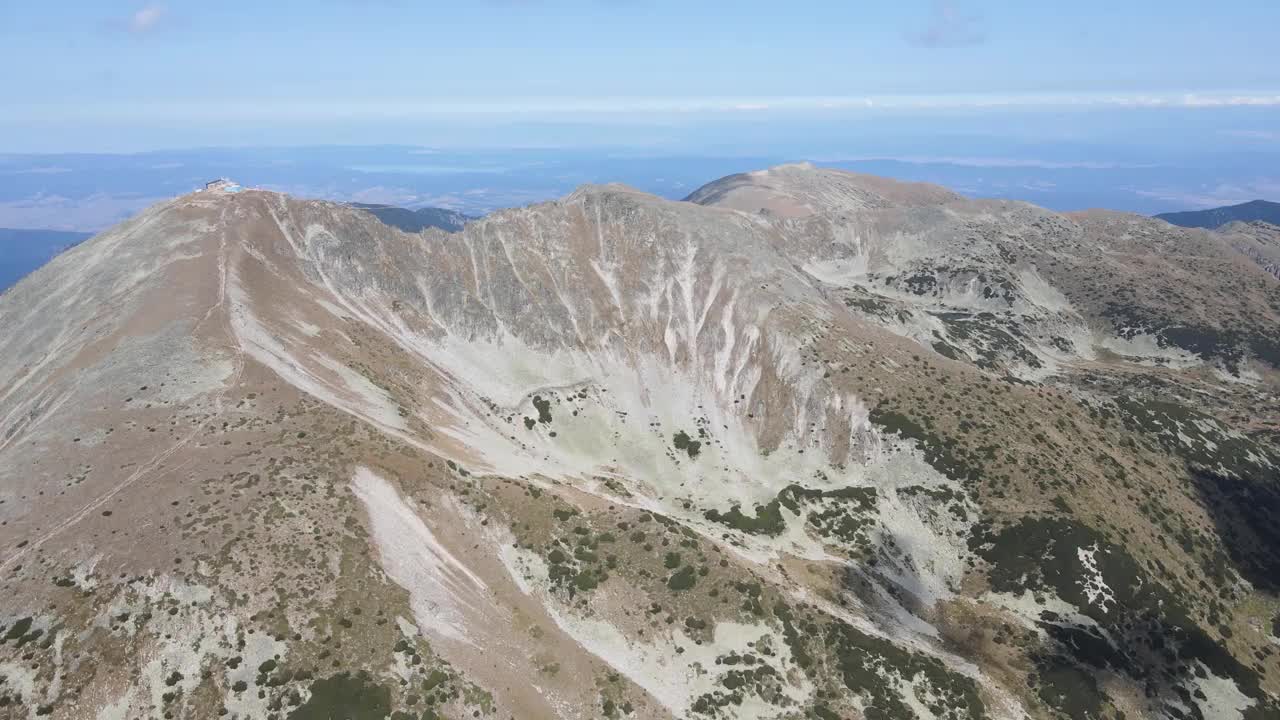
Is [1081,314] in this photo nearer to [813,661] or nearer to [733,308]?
[733,308]

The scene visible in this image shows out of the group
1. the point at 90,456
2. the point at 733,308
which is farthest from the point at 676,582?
the point at 733,308

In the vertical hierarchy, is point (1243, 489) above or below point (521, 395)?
below

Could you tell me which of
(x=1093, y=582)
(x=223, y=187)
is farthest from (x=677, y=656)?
(x=223, y=187)

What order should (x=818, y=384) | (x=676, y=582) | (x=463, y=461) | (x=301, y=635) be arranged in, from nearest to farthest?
(x=301, y=635) < (x=676, y=582) < (x=463, y=461) < (x=818, y=384)

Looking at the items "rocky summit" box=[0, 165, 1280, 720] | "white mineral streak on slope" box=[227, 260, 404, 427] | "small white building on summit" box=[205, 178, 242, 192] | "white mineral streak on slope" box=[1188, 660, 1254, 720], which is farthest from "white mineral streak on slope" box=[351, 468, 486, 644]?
"small white building on summit" box=[205, 178, 242, 192]

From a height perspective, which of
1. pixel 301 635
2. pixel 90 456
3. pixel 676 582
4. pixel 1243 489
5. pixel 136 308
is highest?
pixel 136 308

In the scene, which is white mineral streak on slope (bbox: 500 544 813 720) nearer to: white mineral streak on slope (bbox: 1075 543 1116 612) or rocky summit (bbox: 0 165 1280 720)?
rocky summit (bbox: 0 165 1280 720)

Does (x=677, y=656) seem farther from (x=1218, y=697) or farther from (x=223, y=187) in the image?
(x=223, y=187)

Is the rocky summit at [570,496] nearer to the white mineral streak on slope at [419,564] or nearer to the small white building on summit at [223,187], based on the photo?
the white mineral streak on slope at [419,564]
